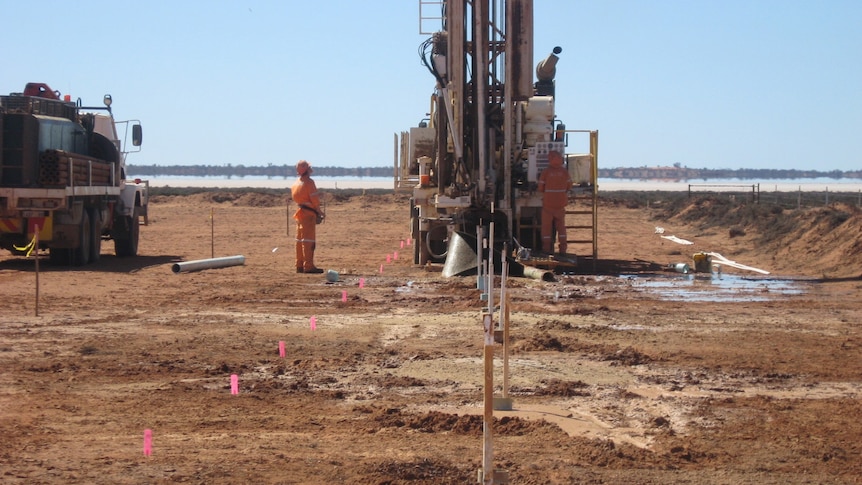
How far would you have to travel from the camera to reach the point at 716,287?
1905 centimetres

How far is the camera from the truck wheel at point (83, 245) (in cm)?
2178

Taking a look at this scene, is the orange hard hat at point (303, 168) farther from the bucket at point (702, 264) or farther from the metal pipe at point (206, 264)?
the bucket at point (702, 264)

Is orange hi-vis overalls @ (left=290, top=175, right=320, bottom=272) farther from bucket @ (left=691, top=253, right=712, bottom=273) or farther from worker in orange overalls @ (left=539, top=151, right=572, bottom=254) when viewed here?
bucket @ (left=691, top=253, right=712, bottom=273)

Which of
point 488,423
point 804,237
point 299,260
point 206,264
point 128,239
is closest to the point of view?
point 488,423

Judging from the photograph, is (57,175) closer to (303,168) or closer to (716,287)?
(303,168)

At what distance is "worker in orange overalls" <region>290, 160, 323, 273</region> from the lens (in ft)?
69.8

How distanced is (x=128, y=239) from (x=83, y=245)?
383 cm

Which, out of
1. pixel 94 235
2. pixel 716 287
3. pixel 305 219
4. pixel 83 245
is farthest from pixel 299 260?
pixel 716 287

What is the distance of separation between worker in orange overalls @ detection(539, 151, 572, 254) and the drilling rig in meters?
0.30

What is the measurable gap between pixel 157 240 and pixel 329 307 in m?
19.1

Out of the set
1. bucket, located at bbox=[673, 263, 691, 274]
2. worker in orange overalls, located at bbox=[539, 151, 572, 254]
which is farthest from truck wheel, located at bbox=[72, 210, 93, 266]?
bucket, located at bbox=[673, 263, 691, 274]

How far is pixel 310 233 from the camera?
70.0 feet

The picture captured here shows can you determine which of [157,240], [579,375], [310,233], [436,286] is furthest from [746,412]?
[157,240]

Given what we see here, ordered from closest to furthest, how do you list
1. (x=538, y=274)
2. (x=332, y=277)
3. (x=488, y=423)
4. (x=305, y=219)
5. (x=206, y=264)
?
(x=488, y=423), (x=538, y=274), (x=332, y=277), (x=305, y=219), (x=206, y=264)
